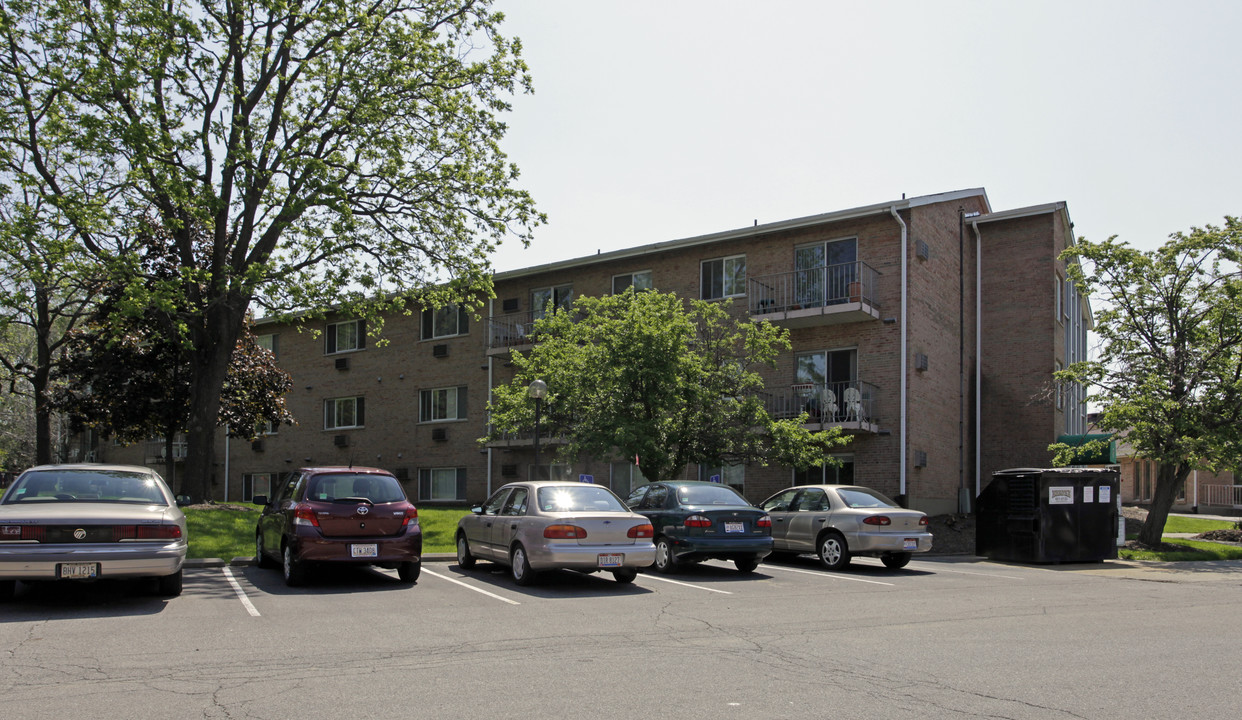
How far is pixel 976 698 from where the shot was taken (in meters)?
6.08

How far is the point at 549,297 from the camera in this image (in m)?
30.1

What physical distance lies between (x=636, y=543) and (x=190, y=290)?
1215cm

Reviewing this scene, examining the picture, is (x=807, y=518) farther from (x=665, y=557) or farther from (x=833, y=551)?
(x=665, y=557)

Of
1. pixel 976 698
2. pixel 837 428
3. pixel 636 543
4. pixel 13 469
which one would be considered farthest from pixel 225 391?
pixel 13 469

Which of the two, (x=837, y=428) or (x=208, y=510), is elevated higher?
(x=837, y=428)

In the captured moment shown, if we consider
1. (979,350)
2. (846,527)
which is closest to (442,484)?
(979,350)

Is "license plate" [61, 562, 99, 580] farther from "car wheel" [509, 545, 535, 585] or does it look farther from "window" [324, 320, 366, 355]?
"window" [324, 320, 366, 355]

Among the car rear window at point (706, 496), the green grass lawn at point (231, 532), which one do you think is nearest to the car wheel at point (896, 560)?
the car rear window at point (706, 496)

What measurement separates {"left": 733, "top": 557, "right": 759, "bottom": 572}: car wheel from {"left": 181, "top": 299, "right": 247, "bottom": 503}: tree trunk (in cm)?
1148

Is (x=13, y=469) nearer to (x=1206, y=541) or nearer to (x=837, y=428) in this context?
(x=837, y=428)

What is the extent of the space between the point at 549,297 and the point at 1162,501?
17196 mm

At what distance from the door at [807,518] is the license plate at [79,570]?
33.4 feet

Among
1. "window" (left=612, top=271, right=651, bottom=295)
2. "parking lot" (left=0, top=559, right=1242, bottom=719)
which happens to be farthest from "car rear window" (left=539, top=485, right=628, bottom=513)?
"window" (left=612, top=271, right=651, bottom=295)

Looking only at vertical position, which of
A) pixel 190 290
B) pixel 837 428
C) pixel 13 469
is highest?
pixel 190 290
